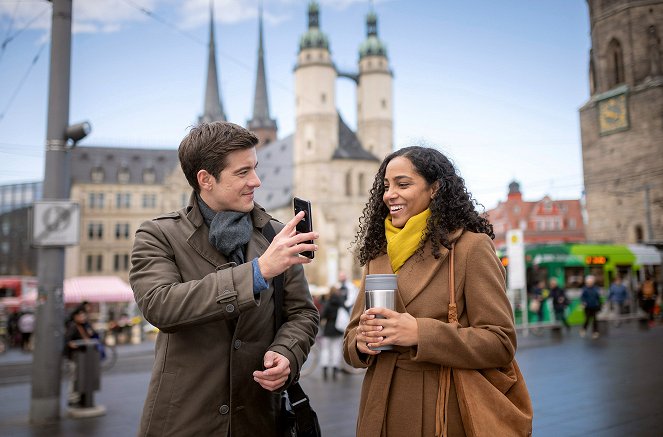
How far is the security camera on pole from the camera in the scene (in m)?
7.03

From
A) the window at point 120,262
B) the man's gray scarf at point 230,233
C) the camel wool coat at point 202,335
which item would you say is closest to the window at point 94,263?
the window at point 120,262

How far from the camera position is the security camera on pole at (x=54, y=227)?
23.1ft

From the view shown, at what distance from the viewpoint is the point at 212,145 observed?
2229 millimetres

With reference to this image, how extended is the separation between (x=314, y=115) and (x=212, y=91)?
25.7 meters

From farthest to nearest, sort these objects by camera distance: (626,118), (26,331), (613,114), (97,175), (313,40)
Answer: (97,175) < (313,40) < (26,331) < (613,114) < (626,118)

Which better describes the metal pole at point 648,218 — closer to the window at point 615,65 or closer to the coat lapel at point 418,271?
the window at point 615,65

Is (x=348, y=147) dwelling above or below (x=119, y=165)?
above

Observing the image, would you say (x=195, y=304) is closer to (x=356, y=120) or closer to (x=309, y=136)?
(x=309, y=136)

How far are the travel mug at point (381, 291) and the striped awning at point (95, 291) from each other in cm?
2467

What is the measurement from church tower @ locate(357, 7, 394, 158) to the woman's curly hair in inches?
2541

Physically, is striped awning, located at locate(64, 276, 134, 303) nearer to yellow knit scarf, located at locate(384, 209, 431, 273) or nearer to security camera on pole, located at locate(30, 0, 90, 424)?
security camera on pole, located at locate(30, 0, 90, 424)

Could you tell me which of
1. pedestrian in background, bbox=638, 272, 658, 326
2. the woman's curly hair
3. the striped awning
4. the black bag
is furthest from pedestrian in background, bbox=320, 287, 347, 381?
the striped awning

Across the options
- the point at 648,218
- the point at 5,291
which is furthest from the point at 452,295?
the point at 5,291

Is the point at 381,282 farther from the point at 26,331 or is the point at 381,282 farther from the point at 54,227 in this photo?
the point at 26,331
